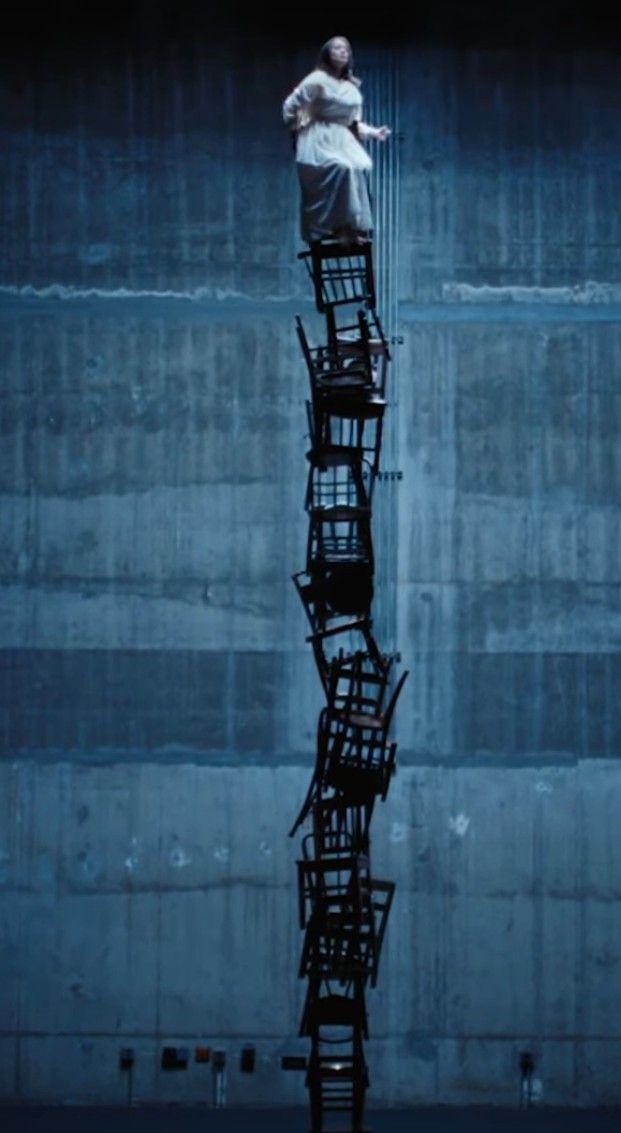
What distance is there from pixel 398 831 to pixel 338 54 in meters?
6.28

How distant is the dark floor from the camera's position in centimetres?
1252

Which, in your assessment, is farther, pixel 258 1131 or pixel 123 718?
pixel 123 718

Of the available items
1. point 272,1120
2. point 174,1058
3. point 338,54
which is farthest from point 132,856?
point 338,54

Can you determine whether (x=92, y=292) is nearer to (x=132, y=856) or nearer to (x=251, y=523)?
(x=251, y=523)

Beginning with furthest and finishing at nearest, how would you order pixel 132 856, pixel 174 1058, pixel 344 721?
pixel 132 856 → pixel 174 1058 → pixel 344 721

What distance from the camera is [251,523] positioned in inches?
531

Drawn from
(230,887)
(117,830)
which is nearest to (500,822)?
(230,887)

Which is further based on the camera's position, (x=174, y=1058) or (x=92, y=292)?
(x=92, y=292)

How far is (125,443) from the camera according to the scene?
44.4 feet

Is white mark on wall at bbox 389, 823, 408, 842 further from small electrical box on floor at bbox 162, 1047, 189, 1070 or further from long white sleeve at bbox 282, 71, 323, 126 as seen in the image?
long white sleeve at bbox 282, 71, 323, 126

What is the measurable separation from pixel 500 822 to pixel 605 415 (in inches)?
131

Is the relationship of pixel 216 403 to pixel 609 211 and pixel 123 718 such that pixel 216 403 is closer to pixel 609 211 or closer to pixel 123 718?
pixel 123 718

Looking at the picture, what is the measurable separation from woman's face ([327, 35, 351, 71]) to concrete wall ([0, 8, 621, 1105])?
4064 mm

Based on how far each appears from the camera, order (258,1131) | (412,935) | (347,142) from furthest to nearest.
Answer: (412,935) → (258,1131) → (347,142)
